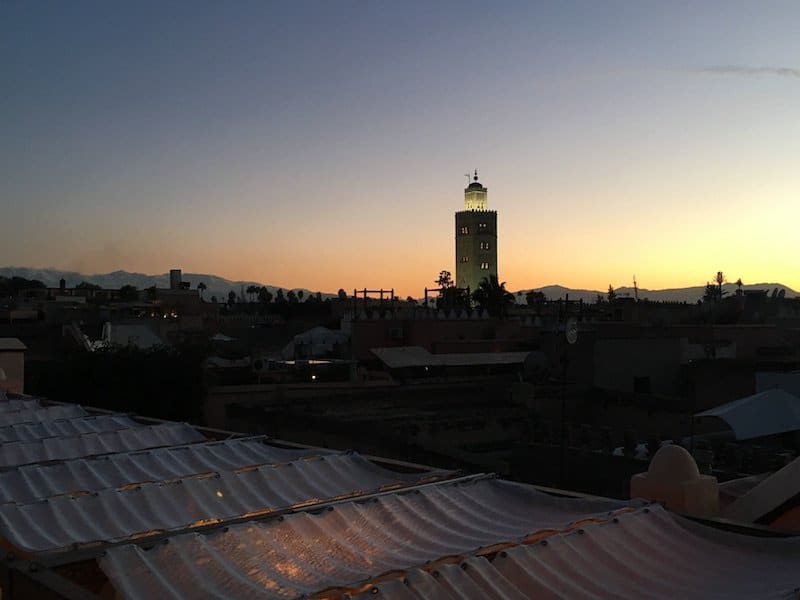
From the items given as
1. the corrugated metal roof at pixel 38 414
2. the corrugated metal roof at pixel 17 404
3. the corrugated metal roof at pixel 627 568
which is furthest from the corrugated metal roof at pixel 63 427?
the corrugated metal roof at pixel 627 568

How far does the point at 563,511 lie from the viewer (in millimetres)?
5844

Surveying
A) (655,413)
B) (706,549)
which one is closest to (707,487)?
(706,549)

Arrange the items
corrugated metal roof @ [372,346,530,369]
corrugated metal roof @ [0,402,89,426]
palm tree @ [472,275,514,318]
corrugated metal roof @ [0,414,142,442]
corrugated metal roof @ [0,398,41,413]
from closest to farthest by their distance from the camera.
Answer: corrugated metal roof @ [0,414,142,442] → corrugated metal roof @ [0,402,89,426] → corrugated metal roof @ [0,398,41,413] → corrugated metal roof @ [372,346,530,369] → palm tree @ [472,275,514,318]

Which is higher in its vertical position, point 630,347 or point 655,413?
point 630,347

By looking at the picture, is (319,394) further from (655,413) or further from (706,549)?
(706,549)

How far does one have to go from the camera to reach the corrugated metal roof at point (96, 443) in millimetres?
8797

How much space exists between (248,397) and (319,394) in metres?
2.30

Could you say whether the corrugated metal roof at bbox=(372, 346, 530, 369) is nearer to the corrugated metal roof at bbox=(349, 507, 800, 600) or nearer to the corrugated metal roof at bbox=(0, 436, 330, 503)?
the corrugated metal roof at bbox=(0, 436, 330, 503)

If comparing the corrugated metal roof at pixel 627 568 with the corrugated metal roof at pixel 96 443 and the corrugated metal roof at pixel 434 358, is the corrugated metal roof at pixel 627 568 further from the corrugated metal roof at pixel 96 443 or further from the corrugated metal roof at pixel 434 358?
the corrugated metal roof at pixel 434 358

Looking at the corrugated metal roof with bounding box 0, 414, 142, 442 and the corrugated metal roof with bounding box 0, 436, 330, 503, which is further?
the corrugated metal roof with bounding box 0, 414, 142, 442

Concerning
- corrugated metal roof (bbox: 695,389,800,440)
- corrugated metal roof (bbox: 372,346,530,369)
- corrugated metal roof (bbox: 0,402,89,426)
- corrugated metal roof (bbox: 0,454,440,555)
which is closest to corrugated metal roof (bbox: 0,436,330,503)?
corrugated metal roof (bbox: 0,454,440,555)

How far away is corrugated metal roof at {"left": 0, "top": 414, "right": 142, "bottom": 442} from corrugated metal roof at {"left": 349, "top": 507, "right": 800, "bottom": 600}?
6.99 meters

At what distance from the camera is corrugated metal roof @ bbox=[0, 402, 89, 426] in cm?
1150

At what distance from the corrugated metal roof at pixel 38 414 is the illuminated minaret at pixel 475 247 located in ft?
257
